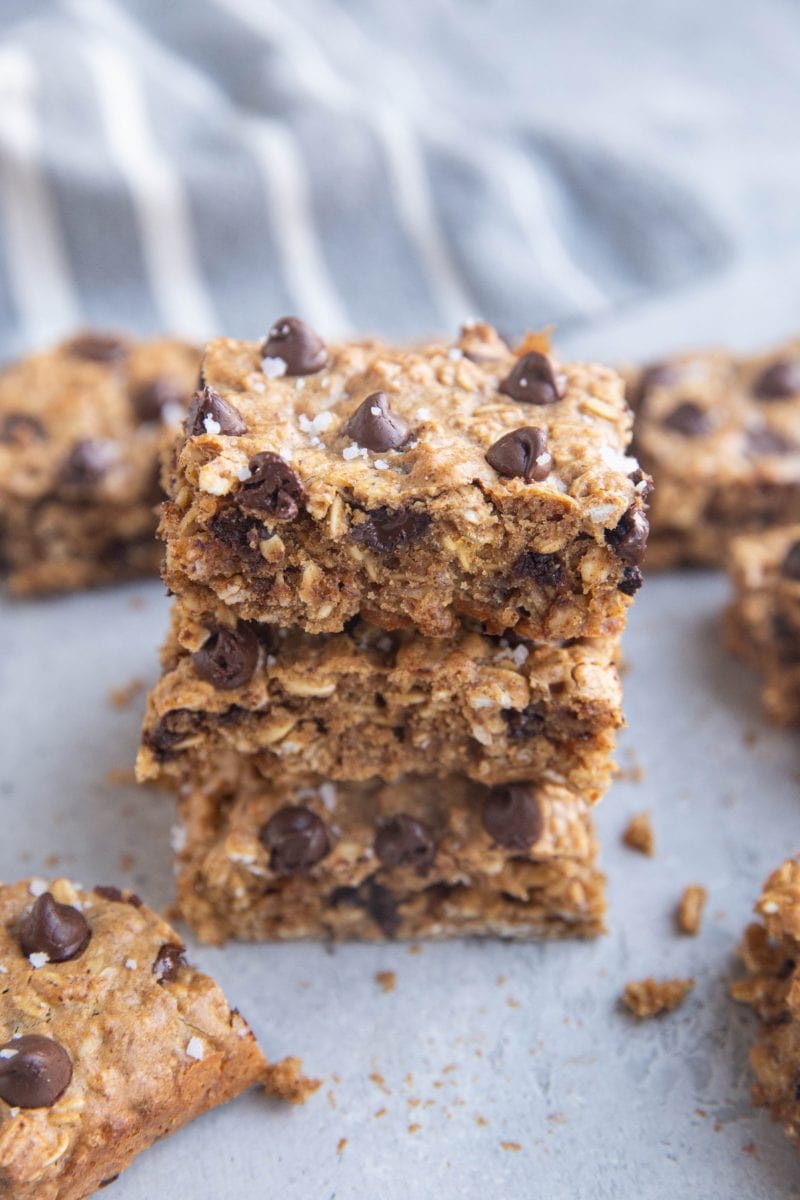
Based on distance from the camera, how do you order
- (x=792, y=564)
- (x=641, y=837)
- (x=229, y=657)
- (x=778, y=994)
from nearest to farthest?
(x=229, y=657)
(x=778, y=994)
(x=641, y=837)
(x=792, y=564)

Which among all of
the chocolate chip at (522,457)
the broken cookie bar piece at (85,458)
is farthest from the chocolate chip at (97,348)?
the chocolate chip at (522,457)

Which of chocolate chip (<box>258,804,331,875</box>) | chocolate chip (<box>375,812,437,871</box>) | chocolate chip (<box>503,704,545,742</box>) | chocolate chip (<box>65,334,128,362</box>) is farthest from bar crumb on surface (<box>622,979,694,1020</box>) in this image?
chocolate chip (<box>65,334,128,362</box>)

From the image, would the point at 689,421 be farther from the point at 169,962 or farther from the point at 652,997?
the point at 169,962

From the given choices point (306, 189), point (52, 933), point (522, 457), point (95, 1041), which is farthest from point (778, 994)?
point (306, 189)

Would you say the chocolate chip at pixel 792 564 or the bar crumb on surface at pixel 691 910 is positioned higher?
the chocolate chip at pixel 792 564

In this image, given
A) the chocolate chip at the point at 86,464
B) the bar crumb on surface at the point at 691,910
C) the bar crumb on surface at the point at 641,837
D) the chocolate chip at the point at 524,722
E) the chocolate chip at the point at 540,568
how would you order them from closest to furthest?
the chocolate chip at the point at 540,568 → the chocolate chip at the point at 524,722 → the bar crumb on surface at the point at 691,910 → the bar crumb on surface at the point at 641,837 → the chocolate chip at the point at 86,464

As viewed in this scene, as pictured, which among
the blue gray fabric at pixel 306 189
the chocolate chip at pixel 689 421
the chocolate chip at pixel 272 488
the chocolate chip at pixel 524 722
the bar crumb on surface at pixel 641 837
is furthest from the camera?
the blue gray fabric at pixel 306 189

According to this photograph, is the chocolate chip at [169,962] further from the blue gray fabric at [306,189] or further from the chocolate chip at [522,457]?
the blue gray fabric at [306,189]
